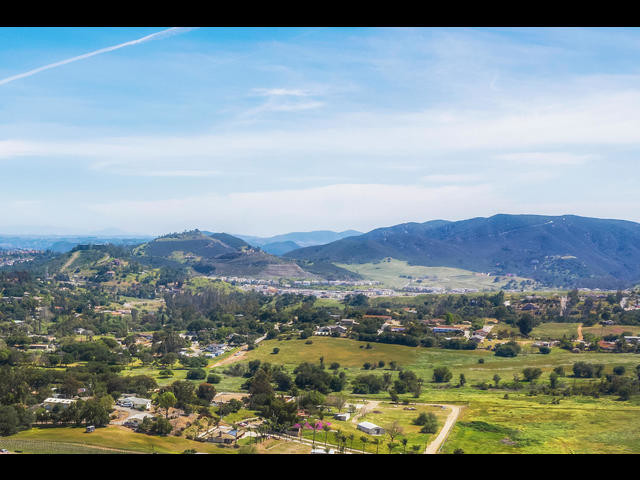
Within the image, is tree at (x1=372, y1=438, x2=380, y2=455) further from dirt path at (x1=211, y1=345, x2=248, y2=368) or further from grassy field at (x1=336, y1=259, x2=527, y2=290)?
grassy field at (x1=336, y1=259, x2=527, y2=290)

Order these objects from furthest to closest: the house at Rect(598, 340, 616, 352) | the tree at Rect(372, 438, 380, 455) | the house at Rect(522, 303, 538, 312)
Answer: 1. the house at Rect(522, 303, 538, 312)
2. the house at Rect(598, 340, 616, 352)
3. the tree at Rect(372, 438, 380, 455)

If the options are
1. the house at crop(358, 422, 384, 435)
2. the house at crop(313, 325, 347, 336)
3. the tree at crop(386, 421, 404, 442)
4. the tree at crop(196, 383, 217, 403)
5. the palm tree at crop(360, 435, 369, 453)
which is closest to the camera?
the palm tree at crop(360, 435, 369, 453)

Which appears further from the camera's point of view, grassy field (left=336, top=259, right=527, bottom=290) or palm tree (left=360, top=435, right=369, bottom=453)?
grassy field (left=336, top=259, right=527, bottom=290)

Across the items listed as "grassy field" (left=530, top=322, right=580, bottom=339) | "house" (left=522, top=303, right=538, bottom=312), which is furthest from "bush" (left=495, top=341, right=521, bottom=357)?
"house" (left=522, top=303, right=538, bottom=312)

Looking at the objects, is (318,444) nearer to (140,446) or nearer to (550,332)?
(140,446)

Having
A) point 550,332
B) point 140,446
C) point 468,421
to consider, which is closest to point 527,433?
point 468,421

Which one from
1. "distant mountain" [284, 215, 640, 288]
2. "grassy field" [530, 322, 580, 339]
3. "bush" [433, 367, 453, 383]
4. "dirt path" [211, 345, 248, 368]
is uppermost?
"distant mountain" [284, 215, 640, 288]
